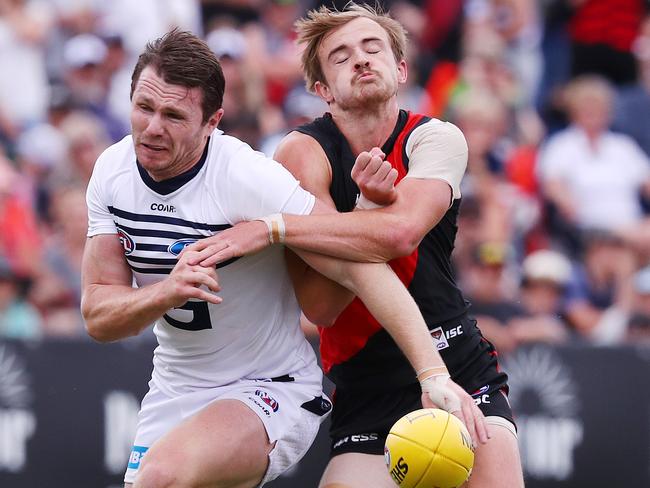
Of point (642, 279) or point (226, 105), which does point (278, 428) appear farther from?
point (226, 105)

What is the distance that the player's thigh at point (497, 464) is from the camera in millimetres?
5441

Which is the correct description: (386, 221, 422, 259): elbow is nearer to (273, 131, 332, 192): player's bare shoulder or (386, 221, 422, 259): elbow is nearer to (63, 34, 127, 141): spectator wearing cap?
(273, 131, 332, 192): player's bare shoulder

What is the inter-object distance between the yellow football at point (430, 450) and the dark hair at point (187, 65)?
62.5 inches

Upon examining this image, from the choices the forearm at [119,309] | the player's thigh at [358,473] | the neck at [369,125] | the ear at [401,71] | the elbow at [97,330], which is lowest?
the player's thigh at [358,473]

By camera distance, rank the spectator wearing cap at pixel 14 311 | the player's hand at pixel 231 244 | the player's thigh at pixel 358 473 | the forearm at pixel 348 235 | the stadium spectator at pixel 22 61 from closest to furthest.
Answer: the player's hand at pixel 231 244 < the forearm at pixel 348 235 < the player's thigh at pixel 358 473 < the spectator wearing cap at pixel 14 311 < the stadium spectator at pixel 22 61

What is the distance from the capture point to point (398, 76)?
19.0 feet

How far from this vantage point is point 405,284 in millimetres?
5609

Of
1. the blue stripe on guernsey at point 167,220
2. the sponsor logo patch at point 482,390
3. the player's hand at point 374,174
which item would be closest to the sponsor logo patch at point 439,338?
the sponsor logo patch at point 482,390

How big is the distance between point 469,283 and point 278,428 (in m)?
4.27

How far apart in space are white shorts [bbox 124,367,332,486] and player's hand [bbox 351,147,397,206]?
98cm

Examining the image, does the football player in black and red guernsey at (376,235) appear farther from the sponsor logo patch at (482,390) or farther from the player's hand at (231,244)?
the player's hand at (231,244)

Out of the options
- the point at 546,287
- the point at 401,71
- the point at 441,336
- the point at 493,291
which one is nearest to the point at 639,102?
the point at 546,287

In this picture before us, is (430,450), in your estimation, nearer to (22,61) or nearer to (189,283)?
(189,283)

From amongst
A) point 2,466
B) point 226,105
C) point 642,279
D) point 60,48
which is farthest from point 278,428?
point 60,48
